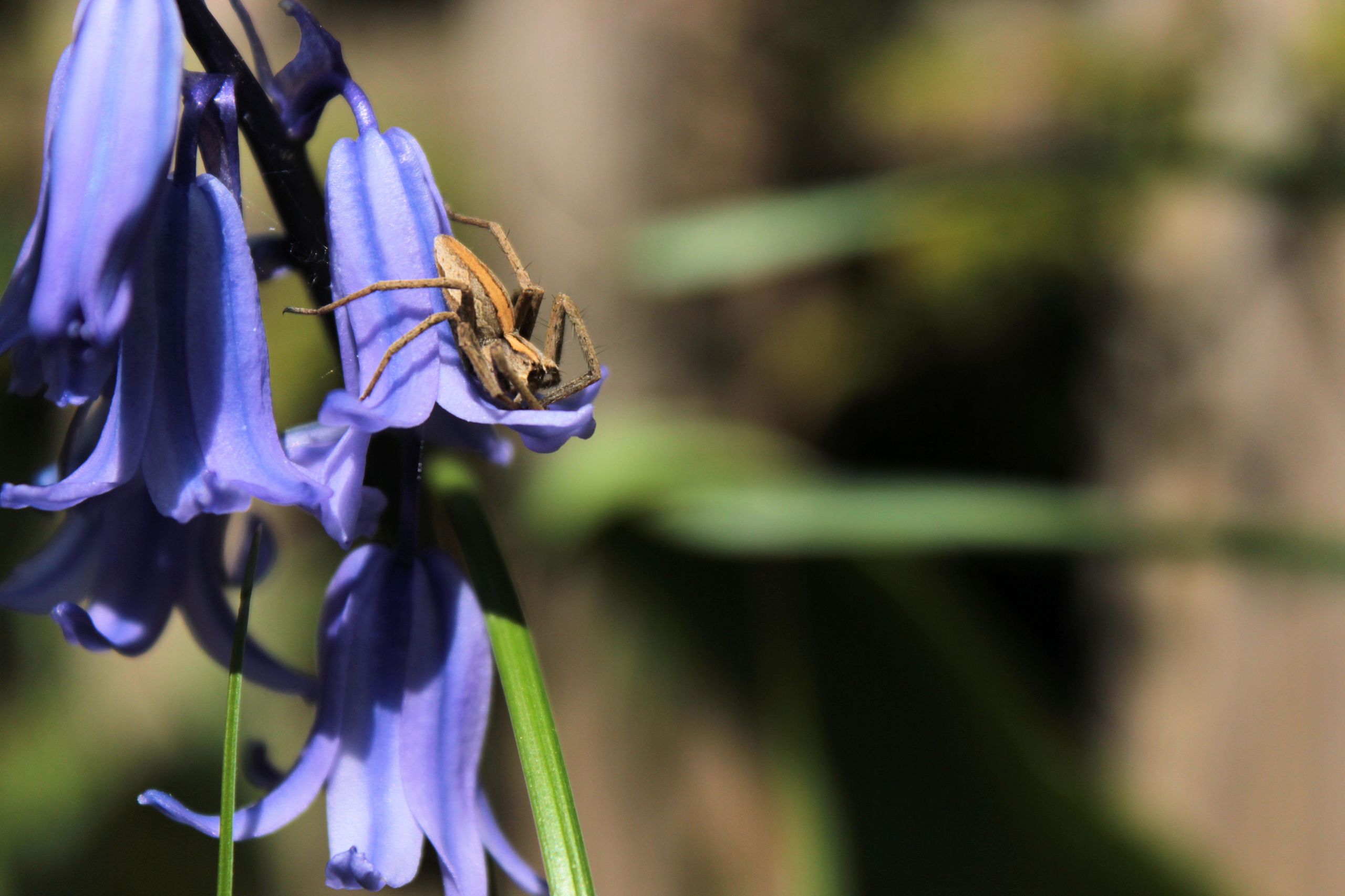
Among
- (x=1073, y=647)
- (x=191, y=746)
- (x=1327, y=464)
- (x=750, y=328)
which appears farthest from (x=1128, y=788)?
(x=191, y=746)

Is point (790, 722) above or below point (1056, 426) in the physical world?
below

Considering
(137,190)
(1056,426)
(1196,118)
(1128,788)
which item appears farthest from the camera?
(1056,426)

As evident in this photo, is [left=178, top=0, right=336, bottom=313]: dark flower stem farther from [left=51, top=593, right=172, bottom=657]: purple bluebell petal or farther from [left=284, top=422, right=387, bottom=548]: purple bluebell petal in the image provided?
[left=51, top=593, right=172, bottom=657]: purple bluebell petal

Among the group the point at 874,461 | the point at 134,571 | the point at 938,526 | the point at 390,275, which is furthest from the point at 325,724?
the point at 874,461

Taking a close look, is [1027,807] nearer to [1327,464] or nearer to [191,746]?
[1327,464]

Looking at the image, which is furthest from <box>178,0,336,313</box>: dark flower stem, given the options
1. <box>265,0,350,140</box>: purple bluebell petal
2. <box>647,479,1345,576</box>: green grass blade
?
<box>647,479,1345,576</box>: green grass blade

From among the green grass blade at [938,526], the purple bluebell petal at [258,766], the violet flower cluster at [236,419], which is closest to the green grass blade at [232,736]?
the violet flower cluster at [236,419]

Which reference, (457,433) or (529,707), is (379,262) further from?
(529,707)
